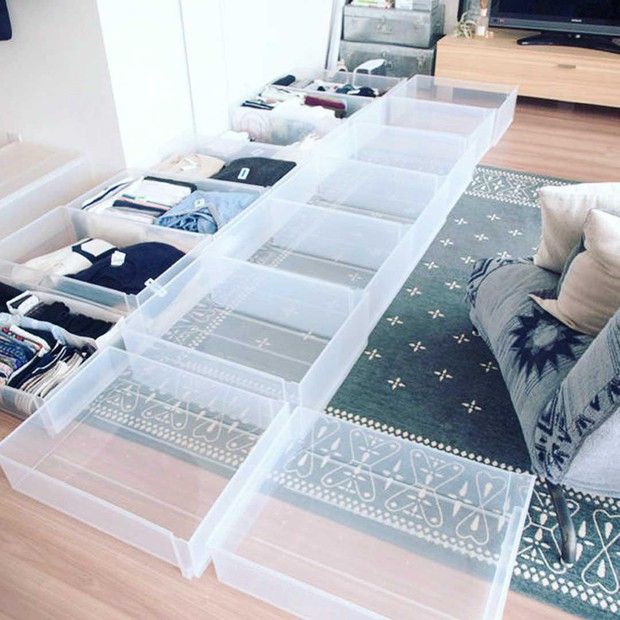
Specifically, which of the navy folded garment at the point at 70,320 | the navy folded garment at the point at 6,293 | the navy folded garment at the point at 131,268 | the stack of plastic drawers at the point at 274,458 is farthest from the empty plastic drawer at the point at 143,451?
the navy folded garment at the point at 6,293

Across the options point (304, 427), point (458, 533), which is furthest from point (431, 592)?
point (304, 427)

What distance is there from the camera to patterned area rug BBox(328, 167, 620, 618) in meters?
1.49

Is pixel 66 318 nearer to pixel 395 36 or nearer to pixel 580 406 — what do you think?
pixel 580 406

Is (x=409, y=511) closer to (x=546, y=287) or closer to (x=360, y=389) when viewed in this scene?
(x=360, y=389)

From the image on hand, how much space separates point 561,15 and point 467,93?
93 centimetres

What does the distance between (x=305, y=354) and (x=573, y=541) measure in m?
0.92

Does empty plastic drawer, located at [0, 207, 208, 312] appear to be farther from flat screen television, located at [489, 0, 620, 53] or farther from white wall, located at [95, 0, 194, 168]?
flat screen television, located at [489, 0, 620, 53]

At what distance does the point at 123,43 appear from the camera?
8.42ft

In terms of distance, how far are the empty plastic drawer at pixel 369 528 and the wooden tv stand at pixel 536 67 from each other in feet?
9.76

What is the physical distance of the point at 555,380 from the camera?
58.3 inches

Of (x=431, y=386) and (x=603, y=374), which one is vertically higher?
(x=603, y=374)

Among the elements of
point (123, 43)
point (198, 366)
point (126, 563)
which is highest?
point (123, 43)

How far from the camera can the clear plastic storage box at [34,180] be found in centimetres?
259

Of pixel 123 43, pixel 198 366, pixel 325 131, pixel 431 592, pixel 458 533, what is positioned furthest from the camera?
pixel 325 131
